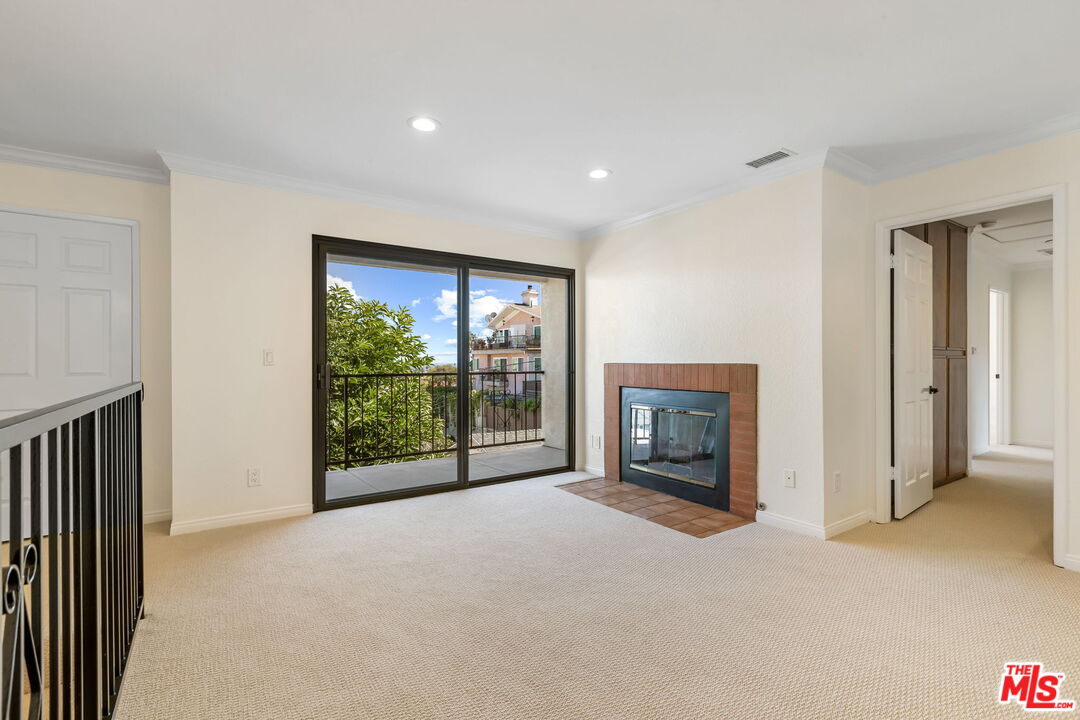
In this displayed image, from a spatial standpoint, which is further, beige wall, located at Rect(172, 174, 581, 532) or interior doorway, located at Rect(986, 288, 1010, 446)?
interior doorway, located at Rect(986, 288, 1010, 446)

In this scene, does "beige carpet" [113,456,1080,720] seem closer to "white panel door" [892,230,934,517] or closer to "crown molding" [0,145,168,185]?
"white panel door" [892,230,934,517]

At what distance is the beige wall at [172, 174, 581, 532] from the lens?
3.37 m

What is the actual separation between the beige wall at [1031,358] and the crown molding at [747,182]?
543 cm

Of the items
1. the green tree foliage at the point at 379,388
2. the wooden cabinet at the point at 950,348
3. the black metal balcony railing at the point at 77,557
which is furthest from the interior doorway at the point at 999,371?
A: the black metal balcony railing at the point at 77,557

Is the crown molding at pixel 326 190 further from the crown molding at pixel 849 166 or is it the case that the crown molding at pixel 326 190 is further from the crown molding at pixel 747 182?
the crown molding at pixel 849 166

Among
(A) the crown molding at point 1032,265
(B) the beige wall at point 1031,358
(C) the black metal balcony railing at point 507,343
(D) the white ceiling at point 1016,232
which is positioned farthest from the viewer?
(B) the beige wall at point 1031,358

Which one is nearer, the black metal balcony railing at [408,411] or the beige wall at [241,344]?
the beige wall at [241,344]

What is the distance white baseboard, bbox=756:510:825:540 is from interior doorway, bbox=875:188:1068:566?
2.02 ft

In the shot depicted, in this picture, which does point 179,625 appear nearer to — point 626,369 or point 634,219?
point 626,369

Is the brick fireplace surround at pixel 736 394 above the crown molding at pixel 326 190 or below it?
below

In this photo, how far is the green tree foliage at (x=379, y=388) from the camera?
→ 4539 millimetres

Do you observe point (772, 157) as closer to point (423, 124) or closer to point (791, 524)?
point (423, 124)

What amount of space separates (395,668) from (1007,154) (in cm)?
394

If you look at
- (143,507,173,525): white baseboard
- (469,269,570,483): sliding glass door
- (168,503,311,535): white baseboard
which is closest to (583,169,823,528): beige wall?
(469,269,570,483): sliding glass door
